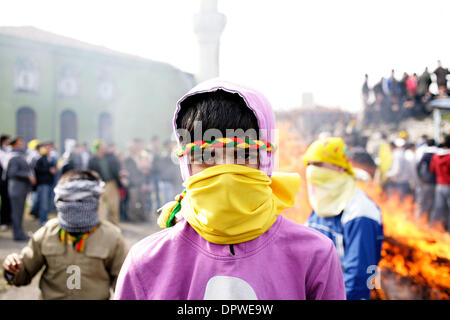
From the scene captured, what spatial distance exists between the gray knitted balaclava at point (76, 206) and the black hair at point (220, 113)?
1.71 metres

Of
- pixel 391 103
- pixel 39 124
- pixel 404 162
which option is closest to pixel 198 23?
pixel 404 162

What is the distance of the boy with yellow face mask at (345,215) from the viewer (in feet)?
7.83

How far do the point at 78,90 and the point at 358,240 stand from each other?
1077 inches

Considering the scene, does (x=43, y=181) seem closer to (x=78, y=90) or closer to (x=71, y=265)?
(x=71, y=265)

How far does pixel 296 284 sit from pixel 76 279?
187cm

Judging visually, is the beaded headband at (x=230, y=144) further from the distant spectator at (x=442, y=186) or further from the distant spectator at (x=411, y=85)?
the distant spectator at (x=411, y=85)

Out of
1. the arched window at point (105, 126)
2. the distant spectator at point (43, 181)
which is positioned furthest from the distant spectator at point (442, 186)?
the arched window at point (105, 126)

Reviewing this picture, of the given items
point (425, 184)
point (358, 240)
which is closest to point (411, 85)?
point (425, 184)

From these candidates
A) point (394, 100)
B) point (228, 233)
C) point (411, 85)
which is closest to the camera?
point (228, 233)

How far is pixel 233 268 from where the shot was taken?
1142 millimetres

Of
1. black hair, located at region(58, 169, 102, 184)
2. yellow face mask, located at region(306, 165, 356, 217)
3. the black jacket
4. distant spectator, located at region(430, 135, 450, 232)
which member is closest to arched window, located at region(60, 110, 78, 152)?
the black jacket
